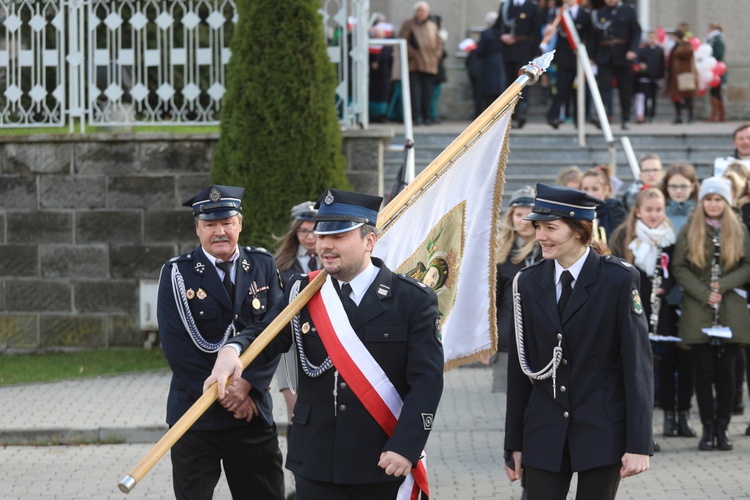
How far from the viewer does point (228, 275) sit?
6.43 metres

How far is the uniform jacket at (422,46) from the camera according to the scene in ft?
62.1

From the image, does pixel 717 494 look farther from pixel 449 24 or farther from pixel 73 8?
pixel 449 24

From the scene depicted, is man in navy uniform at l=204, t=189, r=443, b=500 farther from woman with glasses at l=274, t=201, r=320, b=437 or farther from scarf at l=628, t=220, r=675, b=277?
scarf at l=628, t=220, r=675, b=277

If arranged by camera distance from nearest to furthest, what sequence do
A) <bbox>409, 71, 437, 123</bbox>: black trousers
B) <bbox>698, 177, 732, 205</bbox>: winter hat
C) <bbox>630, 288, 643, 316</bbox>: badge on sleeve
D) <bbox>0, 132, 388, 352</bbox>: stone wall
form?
<bbox>630, 288, 643, 316</bbox>: badge on sleeve < <bbox>698, 177, 732, 205</bbox>: winter hat < <bbox>0, 132, 388, 352</bbox>: stone wall < <bbox>409, 71, 437, 123</bbox>: black trousers

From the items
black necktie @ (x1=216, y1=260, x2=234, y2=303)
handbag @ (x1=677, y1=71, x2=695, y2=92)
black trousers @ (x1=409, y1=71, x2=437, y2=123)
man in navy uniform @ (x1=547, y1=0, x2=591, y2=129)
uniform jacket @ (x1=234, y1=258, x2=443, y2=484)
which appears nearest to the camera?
uniform jacket @ (x1=234, y1=258, x2=443, y2=484)

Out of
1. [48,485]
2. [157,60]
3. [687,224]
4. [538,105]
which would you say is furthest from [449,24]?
[48,485]

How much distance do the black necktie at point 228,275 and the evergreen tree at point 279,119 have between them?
21.0 ft

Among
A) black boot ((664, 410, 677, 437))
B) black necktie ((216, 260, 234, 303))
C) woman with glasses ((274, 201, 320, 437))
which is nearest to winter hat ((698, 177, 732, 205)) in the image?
black boot ((664, 410, 677, 437))

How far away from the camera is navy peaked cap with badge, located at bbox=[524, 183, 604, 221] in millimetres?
5594

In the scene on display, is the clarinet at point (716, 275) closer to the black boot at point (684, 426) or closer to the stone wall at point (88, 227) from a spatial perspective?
the black boot at point (684, 426)

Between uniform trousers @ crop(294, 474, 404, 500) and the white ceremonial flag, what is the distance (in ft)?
3.39

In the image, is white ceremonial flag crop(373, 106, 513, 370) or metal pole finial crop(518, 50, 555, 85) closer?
metal pole finial crop(518, 50, 555, 85)

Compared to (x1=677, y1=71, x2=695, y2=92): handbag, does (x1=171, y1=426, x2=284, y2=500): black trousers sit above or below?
below

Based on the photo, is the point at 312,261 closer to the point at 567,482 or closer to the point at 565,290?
the point at 565,290
